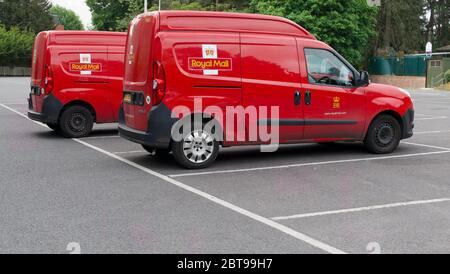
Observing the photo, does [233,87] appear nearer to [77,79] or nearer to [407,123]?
[407,123]

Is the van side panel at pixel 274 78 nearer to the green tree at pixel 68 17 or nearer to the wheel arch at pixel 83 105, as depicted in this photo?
the wheel arch at pixel 83 105

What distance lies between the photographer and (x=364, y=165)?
8.55 m

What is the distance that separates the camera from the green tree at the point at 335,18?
134 feet

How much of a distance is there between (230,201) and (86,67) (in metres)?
6.51

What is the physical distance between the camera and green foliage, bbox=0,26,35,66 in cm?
7219

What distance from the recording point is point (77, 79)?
38.3ft

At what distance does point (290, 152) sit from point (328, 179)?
2.39 metres

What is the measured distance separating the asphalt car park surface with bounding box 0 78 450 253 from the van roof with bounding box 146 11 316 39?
2.07 meters

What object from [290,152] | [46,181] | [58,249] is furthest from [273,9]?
[58,249]

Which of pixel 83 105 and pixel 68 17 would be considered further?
pixel 68 17

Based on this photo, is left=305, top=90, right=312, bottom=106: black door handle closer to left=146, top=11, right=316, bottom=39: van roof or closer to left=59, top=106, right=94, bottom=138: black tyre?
left=146, top=11, right=316, bottom=39: van roof

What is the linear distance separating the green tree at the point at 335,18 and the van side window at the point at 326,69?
3217cm

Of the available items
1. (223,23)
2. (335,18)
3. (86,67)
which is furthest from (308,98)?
(335,18)
